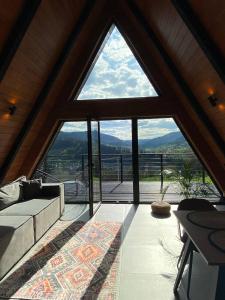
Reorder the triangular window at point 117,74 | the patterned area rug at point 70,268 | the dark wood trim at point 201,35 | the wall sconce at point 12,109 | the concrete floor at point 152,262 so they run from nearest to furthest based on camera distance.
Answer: the concrete floor at point 152,262, the patterned area rug at point 70,268, the dark wood trim at point 201,35, the wall sconce at point 12,109, the triangular window at point 117,74

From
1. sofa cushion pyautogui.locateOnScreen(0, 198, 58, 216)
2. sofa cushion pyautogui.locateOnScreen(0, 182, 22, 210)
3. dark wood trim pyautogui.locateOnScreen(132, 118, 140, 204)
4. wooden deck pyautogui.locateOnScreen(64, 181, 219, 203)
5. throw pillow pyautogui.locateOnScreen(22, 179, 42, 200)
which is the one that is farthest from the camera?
wooden deck pyautogui.locateOnScreen(64, 181, 219, 203)

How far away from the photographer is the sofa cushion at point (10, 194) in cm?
363

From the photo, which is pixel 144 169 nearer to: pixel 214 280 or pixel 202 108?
pixel 202 108

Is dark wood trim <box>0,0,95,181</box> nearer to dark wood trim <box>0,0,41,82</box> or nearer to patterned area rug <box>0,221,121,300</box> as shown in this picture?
dark wood trim <box>0,0,41,82</box>

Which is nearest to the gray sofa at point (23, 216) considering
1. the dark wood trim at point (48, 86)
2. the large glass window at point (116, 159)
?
the dark wood trim at point (48, 86)

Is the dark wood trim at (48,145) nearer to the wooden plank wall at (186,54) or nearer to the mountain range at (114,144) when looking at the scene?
the mountain range at (114,144)

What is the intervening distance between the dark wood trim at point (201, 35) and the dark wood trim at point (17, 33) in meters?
1.64

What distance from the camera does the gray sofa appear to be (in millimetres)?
2650

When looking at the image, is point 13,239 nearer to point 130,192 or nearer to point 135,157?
point 135,157

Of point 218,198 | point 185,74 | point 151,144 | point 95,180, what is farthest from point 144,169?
point 185,74

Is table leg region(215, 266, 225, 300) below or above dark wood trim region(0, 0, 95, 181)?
below

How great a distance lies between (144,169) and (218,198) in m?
1.79

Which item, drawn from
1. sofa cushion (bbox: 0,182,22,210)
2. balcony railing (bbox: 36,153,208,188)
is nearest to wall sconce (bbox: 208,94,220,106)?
balcony railing (bbox: 36,153,208,188)

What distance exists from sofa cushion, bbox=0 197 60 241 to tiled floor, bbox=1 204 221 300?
1.69ft
